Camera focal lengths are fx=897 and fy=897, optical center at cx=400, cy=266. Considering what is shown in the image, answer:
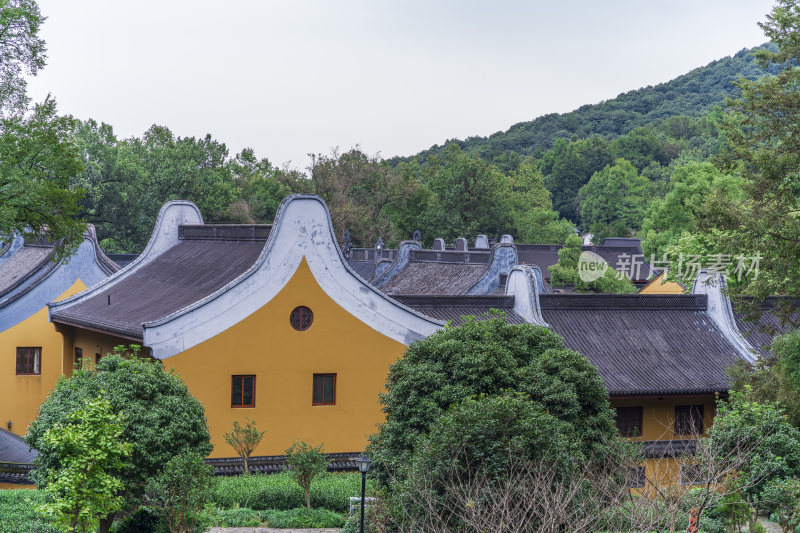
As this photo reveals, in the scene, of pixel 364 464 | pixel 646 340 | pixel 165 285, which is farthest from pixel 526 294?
pixel 364 464

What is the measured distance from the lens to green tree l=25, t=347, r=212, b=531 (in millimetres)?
13109

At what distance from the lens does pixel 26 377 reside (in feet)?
87.4

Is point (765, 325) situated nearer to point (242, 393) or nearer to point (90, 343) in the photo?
point (242, 393)

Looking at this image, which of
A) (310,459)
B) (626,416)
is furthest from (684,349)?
(310,459)

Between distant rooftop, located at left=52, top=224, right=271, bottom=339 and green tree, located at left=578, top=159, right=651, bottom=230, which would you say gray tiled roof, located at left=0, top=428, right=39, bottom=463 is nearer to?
distant rooftop, located at left=52, top=224, right=271, bottom=339

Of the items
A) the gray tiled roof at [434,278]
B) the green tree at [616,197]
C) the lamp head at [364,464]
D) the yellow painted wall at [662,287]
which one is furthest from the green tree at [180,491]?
the green tree at [616,197]

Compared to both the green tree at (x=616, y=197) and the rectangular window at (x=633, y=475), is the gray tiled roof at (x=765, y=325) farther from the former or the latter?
the green tree at (x=616, y=197)

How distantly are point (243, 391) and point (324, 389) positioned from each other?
6.14 feet

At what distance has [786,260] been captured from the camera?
18312 mm

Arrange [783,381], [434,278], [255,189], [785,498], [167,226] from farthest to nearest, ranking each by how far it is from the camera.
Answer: [255,189] → [434,278] → [167,226] → [783,381] → [785,498]

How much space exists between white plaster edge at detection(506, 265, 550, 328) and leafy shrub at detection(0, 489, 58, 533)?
44.1ft

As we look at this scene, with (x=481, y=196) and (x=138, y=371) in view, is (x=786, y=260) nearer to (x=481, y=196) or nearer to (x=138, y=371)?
(x=138, y=371)

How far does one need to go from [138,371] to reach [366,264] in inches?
1377

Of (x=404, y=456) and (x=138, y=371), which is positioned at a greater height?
(x=138, y=371)
